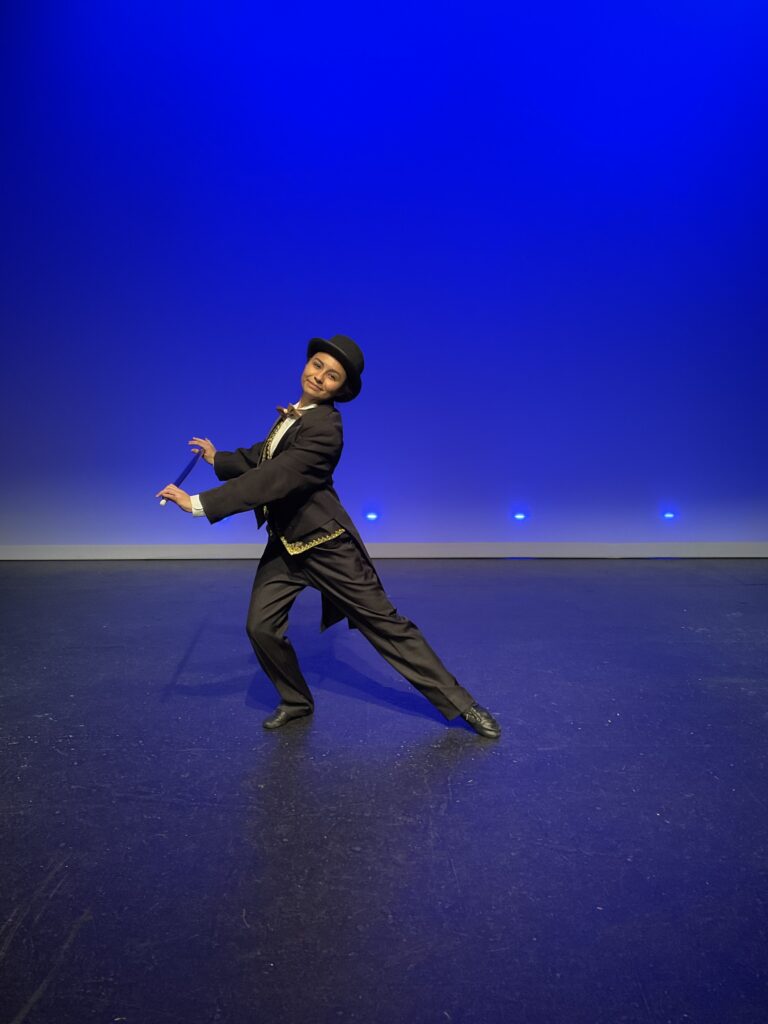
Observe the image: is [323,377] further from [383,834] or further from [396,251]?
[396,251]

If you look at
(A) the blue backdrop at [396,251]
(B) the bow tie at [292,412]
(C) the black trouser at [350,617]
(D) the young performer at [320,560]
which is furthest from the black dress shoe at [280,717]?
(A) the blue backdrop at [396,251]

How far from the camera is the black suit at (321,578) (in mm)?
2221

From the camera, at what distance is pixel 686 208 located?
4777 mm

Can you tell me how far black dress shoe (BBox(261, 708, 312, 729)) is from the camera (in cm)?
233

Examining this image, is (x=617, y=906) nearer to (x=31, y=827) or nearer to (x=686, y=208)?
(x=31, y=827)

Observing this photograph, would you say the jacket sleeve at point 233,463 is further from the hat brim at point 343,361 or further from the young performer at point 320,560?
the hat brim at point 343,361

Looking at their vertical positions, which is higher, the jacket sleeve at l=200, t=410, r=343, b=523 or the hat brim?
the hat brim

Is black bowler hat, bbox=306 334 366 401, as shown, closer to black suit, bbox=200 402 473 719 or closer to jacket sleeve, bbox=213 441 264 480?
black suit, bbox=200 402 473 719

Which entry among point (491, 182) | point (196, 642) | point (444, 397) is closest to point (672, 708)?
point (196, 642)

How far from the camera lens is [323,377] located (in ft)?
7.30

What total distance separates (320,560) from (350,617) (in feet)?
0.67

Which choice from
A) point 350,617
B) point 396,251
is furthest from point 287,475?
point 396,251

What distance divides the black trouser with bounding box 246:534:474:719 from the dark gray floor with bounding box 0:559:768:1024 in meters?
0.16

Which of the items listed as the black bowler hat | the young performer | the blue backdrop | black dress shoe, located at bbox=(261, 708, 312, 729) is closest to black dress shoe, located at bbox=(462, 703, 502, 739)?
the young performer
